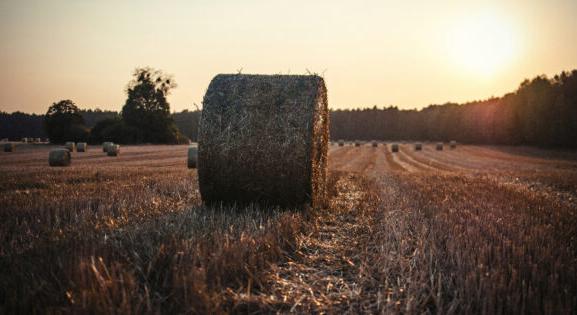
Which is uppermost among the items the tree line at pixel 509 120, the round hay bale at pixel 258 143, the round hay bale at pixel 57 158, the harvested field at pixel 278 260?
the tree line at pixel 509 120

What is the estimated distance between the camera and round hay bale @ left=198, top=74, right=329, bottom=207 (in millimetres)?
5938

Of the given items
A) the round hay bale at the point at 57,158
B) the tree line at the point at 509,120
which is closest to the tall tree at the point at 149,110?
the round hay bale at the point at 57,158

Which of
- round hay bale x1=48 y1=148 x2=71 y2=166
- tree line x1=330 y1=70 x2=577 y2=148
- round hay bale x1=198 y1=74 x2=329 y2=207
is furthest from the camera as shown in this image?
tree line x1=330 y1=70 x2=577 y2=148

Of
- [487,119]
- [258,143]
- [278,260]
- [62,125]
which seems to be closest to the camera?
[278,260]

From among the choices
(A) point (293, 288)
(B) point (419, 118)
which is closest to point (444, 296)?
(A) point (293, 288)

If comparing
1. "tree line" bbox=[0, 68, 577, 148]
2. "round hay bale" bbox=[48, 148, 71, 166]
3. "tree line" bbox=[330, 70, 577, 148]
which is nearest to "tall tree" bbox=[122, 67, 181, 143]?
"tree line" bbox=[0, 68, 577, 148]

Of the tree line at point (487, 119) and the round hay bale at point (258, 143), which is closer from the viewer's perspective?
the round hay bale at point (258, 143)

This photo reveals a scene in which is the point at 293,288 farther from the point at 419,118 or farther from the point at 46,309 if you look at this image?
the point at 419,118

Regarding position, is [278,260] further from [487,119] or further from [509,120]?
[487,119]

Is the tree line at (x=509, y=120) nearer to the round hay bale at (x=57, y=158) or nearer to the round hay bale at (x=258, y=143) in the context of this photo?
the round hay bale at (x=258, y=143)

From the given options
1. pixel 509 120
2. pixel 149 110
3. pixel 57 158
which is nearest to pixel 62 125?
pixel 149 110

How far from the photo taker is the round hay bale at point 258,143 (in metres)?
5.94

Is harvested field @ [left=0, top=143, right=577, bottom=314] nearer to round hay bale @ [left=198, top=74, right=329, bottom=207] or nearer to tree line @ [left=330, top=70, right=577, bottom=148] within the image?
round hay bale @ [left=198, top=74, right=329, bottom=207]

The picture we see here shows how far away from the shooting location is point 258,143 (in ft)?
19.5
